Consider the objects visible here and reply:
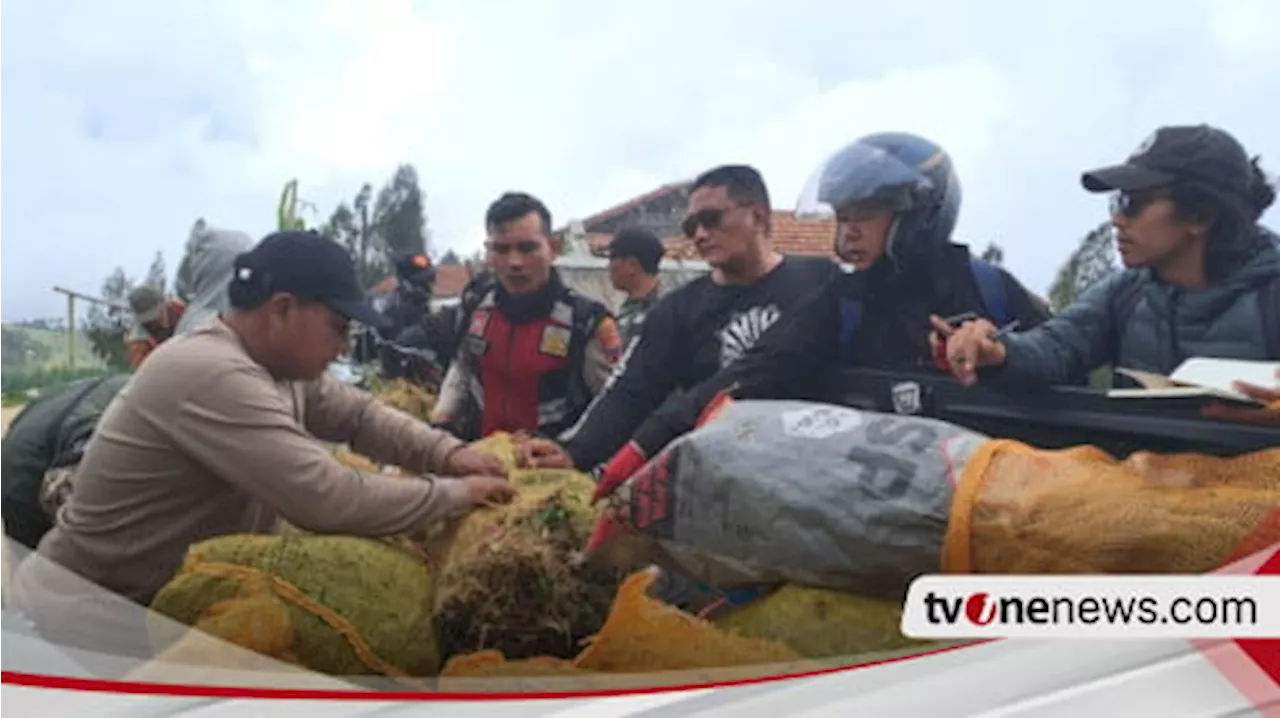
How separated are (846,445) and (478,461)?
526 millimetres

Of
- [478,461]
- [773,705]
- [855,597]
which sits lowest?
[773,705]

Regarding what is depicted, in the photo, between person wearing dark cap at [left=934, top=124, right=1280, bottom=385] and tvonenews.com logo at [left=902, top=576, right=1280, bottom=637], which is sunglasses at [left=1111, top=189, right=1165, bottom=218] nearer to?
person wearing dark cap at [left=934, top=124, right=1280, bottom=385]

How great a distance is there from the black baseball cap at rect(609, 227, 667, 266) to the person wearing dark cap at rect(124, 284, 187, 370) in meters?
0.62

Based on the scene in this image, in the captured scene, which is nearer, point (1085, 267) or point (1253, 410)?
point (1253, 410)

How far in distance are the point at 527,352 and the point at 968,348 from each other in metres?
0.65

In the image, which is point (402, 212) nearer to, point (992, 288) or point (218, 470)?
point (218, 470)

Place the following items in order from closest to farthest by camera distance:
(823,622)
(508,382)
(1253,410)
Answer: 1. (1253,410)
2. (823,622)
3. (508,382)

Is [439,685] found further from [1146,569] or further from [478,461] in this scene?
[1146,569]

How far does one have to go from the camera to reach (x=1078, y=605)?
2.41 metres

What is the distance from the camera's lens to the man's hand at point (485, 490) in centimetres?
242

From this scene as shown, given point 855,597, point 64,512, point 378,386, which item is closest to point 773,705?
point 855,597

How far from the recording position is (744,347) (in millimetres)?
2424

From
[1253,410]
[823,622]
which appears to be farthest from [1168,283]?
[823,622]

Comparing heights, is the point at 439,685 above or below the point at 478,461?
below
